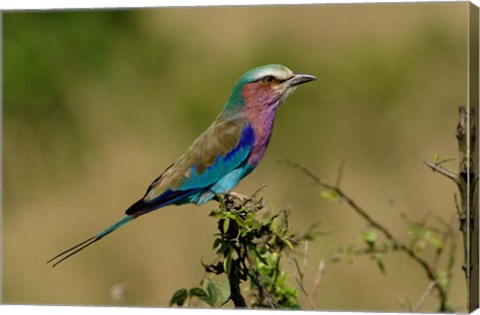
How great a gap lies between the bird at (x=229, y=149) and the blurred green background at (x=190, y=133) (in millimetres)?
390

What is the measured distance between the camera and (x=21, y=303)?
19.5 feet

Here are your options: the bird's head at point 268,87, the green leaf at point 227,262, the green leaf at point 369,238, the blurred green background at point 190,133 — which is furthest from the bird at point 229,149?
the green leaf at point 227,262

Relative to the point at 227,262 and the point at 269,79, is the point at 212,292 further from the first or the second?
the point at 269,79

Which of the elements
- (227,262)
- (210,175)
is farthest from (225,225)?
(210,175)

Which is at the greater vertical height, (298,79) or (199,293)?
(298,79)

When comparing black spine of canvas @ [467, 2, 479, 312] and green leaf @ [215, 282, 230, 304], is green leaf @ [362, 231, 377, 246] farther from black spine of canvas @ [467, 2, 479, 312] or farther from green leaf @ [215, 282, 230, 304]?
green leaf @ [215, 282, 230, 304]

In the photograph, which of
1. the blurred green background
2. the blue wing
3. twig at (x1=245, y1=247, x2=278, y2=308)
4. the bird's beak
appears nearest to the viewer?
twig at (x1=245, y1=247, x2=278, y2=308)

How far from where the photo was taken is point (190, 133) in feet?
19.8

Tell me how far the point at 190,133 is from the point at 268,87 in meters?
0.78

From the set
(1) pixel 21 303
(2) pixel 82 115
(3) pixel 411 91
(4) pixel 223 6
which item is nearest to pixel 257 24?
(4) pixel 223 6

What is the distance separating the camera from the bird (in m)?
5.27

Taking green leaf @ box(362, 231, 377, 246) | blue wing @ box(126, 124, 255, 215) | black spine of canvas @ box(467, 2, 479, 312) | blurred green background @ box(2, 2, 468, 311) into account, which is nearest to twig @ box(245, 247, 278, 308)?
green leaf @ box(362, 231, 377, 246)

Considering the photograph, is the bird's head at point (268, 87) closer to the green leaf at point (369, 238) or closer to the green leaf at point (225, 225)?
the green leaf at point (369, 238)

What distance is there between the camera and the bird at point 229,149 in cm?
527
